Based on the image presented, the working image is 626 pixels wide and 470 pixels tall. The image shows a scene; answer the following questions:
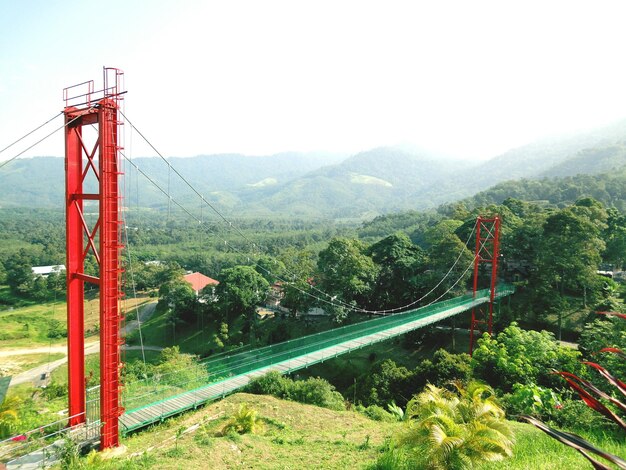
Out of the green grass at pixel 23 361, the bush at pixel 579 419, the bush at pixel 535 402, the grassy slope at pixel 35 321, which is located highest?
the bush at pixel 579 419

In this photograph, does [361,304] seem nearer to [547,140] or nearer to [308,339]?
[308,339]

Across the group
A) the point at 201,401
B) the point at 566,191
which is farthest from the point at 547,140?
the point at 201,401

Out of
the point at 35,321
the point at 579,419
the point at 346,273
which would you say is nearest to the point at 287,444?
the point at 579,419

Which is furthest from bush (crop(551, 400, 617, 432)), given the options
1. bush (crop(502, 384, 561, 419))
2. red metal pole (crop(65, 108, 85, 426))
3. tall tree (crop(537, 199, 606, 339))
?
tall tree (crop(537, 199, 606, 339))

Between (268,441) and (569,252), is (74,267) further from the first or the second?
(569,252)

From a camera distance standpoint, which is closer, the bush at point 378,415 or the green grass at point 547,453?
the green grass at point 547,453

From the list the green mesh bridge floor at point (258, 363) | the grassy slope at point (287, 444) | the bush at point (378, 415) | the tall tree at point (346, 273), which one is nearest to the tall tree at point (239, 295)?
the tall tree at point (346, 273)

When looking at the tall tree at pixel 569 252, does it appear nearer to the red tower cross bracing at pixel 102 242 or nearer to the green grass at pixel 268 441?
the green grass at pixel 268 441
